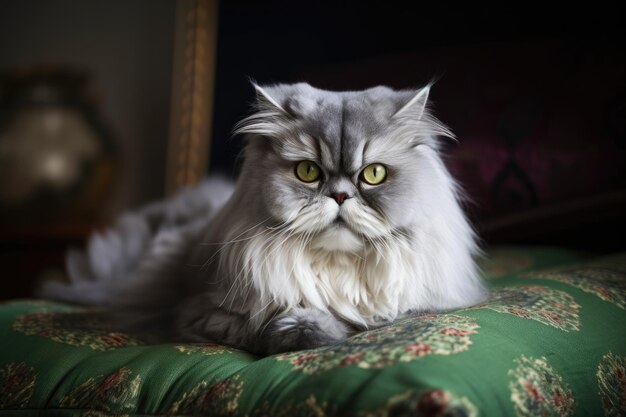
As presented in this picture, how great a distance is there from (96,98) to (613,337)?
2962 mm

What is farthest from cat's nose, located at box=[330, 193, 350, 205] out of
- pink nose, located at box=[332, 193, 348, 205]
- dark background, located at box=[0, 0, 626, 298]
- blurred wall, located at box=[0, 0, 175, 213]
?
blurred wall, located at box=[0, 0, 175, 213]

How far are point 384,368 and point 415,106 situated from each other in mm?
592

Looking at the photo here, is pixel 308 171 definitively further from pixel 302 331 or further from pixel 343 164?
pixel 302 331

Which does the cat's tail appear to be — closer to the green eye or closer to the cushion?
the cushion

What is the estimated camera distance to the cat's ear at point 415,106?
126cm

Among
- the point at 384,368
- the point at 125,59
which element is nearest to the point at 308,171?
the point at 384,368

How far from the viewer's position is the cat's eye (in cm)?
124

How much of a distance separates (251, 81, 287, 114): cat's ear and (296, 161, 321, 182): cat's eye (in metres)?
0.12

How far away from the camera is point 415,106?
1296 mm

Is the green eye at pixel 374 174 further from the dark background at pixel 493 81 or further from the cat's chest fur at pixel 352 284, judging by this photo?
the dark background at pixel 493 81

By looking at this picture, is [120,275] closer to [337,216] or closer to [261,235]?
[261,235]

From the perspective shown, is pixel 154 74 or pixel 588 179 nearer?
pixel 588 179

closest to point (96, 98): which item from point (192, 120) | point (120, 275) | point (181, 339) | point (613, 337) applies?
point (192, 120)

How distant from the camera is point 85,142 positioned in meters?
3.35
